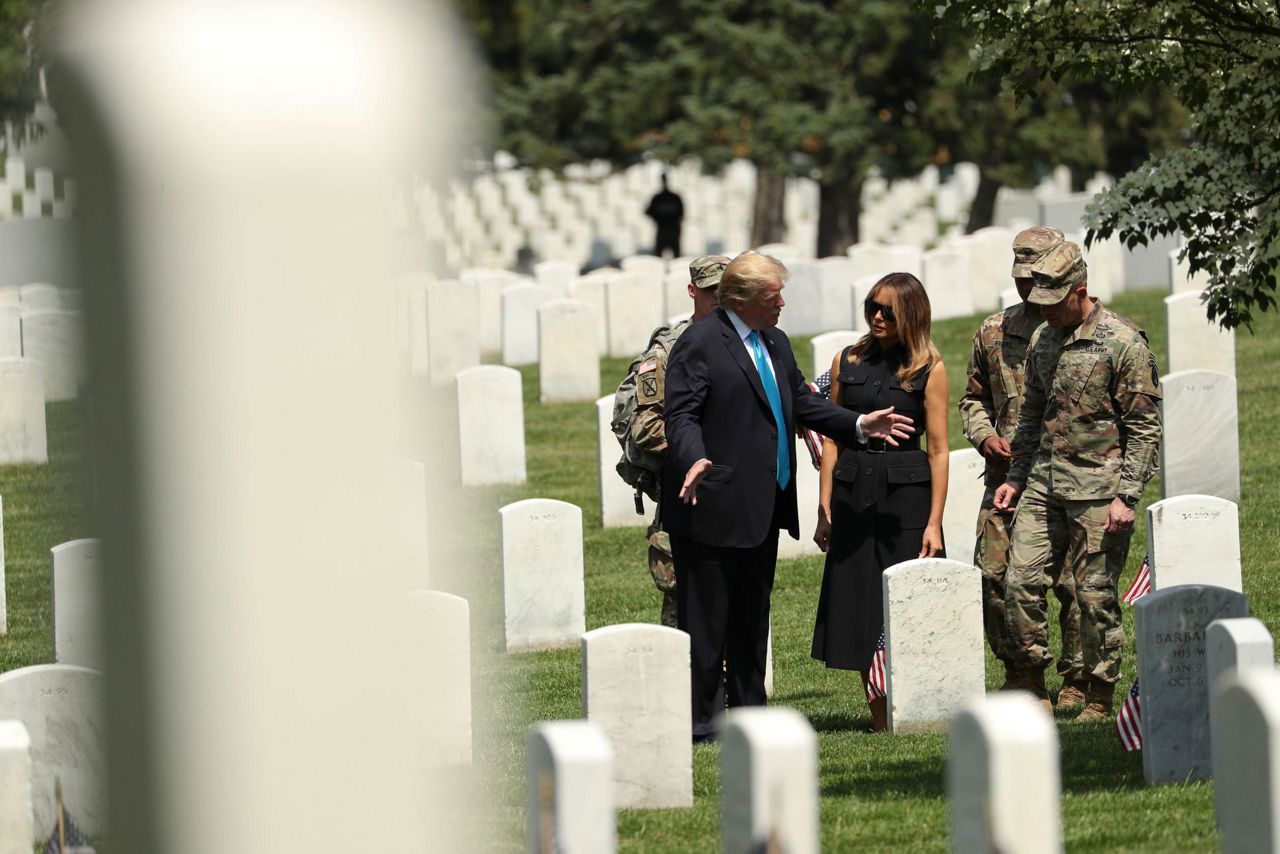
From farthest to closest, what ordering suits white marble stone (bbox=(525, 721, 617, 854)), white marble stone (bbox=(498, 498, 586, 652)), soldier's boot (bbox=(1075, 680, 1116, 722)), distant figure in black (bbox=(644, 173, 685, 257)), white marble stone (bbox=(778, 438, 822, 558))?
distant figure in black (bbox=(644, 173, 685, 257)), white marble stone (bbox=(778, 438, 822, 558)), white marble stone (bbox=(498, 498, 586, 652)), soldier's boot (bbox=(1075, 680, 1116, 722)), white marble stone (bbox=(525, 721, 617, 854))

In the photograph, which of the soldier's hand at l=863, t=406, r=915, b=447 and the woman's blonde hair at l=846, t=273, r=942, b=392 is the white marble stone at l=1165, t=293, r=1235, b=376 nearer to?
the woman's blonde hair at l=846, t=273, r=942, b=392

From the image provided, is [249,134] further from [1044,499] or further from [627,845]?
[1044,499]

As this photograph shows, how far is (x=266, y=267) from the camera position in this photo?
2299 millimetres

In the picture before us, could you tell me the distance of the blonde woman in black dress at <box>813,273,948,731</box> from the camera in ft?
26.5

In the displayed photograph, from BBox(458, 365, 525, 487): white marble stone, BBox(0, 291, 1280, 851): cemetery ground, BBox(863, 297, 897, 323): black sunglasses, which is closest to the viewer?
BBox(0, 291, 1280, 851): cemetery ground

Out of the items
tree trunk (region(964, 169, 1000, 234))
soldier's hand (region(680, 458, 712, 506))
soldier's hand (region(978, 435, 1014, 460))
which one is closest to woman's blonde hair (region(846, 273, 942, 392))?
soldier's hand (region(978, 435, 1014, 460))

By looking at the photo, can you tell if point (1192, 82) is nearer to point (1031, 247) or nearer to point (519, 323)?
point (1031, 247)

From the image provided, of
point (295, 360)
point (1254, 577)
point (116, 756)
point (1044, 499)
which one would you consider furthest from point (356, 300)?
point (1254, 577)

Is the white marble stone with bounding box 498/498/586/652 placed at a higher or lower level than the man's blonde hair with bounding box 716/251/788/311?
lower

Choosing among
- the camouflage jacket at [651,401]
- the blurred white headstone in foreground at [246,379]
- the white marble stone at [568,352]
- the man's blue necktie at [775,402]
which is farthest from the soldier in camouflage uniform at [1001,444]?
the white marble stone at [568,352]

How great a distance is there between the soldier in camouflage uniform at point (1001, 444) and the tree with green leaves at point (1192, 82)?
→ 2.80ft

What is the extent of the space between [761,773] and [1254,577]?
7.67 meters

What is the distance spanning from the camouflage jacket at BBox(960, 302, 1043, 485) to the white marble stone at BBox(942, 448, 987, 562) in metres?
2.38

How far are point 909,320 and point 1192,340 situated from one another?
805 cm
